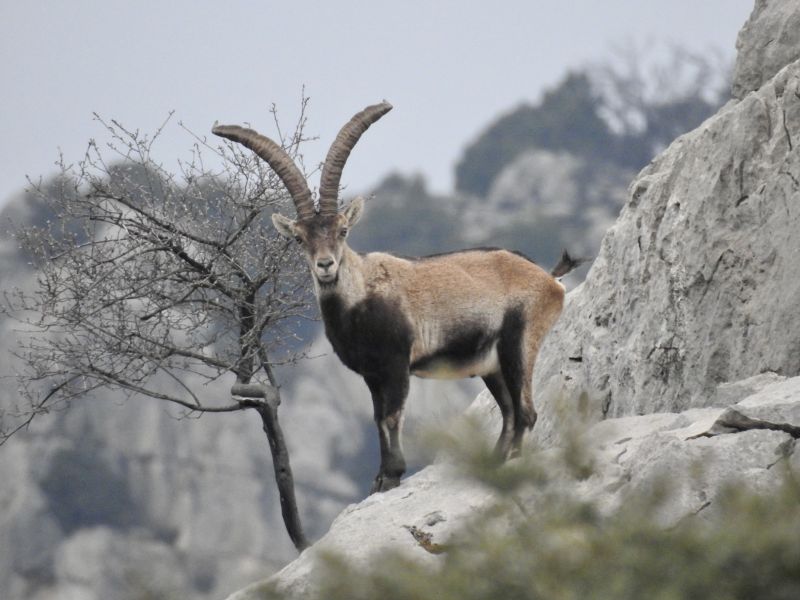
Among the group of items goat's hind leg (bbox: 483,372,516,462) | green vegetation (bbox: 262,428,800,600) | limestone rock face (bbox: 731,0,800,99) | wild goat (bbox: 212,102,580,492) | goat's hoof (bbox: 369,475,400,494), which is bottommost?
green vegetation (bbox: 262,428,800,600)

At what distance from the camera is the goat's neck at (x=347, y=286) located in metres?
11.0

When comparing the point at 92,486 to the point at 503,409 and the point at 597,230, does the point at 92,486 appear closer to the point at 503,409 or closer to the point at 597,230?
the point at 503,409

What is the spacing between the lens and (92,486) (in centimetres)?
4609

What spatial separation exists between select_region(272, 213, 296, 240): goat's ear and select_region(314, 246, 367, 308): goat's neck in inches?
17.0

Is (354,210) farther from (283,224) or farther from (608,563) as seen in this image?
(608,563)

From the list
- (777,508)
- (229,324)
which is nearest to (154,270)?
(229,324)

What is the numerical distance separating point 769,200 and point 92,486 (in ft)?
124

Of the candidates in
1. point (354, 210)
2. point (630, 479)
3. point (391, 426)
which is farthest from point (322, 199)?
point (630, 479)

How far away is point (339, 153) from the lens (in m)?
11.6

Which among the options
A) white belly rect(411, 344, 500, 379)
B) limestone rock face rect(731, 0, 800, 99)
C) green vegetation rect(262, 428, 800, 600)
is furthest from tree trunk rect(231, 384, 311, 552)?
green vegetation rect(262, 428, 800, 600)

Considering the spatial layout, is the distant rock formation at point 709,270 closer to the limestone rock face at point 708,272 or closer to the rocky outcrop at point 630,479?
the limestone rock face at point 708,272

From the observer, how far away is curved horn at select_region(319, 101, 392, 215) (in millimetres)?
11367

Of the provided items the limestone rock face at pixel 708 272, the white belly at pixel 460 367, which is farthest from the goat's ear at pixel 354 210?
the limestone rock face at pixel 708 272

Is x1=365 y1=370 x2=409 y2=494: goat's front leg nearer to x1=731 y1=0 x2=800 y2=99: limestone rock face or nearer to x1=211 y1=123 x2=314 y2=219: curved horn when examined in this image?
x1=211 y1=123 x2=314 y2=219: curved horn
